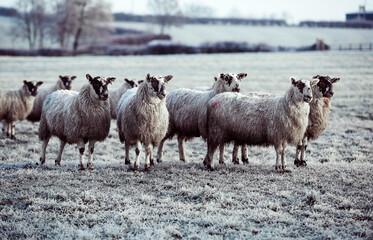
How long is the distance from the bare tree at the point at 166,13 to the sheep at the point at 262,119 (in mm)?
60420

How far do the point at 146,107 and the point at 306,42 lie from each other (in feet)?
164

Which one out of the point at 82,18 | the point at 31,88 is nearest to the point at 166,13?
the point at 82,18

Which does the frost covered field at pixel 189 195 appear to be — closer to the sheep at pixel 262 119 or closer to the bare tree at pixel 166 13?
the sheep at pixel 262 119

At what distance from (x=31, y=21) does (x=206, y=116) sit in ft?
202

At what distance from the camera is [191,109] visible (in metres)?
10.2

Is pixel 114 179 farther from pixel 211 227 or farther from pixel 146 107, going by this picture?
pixel 211 227

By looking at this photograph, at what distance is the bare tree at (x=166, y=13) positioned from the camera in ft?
223

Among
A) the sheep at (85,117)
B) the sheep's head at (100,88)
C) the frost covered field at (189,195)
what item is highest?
the sheep's head at (100,88)

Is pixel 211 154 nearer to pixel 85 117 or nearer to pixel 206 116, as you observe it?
pixel 206 116

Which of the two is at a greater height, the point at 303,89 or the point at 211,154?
the point at 303,89

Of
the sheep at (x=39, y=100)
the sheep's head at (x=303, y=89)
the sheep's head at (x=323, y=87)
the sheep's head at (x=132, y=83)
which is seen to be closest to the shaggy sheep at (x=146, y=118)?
the sheep's head at (x=303, y=89)

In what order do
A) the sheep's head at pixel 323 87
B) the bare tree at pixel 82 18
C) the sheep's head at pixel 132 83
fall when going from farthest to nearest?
the bare tree at pixel 82 18 → the sheep's head at pixel 132 83 → the sheep's head at pixel 323 87

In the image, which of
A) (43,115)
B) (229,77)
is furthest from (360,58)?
(43,115)

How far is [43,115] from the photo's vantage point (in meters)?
10.4
